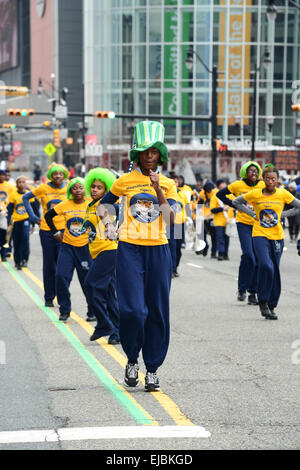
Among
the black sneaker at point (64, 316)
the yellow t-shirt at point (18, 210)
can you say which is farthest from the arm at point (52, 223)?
the yellow t-shirt at point (18, 210)

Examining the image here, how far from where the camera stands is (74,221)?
11016mm

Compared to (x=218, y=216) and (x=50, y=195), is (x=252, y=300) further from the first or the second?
(x=218, y=216)

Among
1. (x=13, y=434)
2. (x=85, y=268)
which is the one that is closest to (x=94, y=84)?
(x=85, y=268)

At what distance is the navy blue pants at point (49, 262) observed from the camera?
12.6 meters

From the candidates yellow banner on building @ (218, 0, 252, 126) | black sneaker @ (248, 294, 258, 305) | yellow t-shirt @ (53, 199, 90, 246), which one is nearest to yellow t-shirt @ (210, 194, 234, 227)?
black sneaker @ (248, 294, 258, 305)

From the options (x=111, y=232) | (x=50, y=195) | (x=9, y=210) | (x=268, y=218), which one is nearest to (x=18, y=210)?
(x=9, y=210)

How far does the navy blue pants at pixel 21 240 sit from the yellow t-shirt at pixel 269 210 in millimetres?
8091

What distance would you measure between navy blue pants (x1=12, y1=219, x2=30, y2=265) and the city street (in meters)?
6.20

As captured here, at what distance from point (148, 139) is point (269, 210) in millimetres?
4735

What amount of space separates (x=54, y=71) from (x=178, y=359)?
97.8 m

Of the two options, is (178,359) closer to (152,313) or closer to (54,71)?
(152,313)

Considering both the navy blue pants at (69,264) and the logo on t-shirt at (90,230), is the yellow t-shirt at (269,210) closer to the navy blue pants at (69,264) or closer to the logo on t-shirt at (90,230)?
the navy blue pants at (69,264)

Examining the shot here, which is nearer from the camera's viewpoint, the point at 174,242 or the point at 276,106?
the point at 174,242

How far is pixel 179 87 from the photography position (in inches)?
2813
